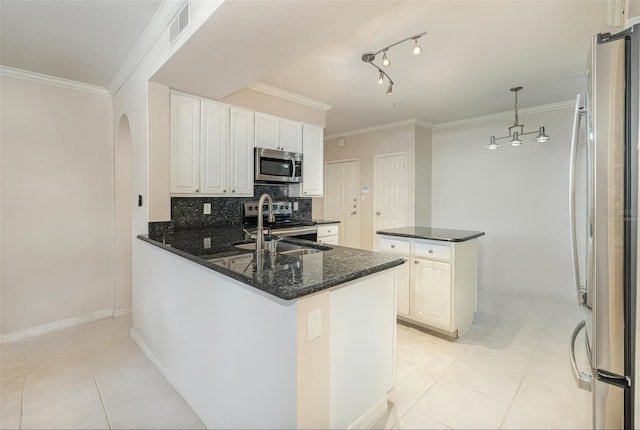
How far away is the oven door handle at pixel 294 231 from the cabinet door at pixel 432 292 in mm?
1184

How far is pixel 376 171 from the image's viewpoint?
17.7 ft

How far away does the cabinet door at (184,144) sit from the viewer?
8.77 feet

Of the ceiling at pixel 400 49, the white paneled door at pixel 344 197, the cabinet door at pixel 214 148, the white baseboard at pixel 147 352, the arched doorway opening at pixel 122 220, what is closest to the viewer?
the ceiling at pixel 400 49

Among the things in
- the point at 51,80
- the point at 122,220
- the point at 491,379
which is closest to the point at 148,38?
the point at 51,80

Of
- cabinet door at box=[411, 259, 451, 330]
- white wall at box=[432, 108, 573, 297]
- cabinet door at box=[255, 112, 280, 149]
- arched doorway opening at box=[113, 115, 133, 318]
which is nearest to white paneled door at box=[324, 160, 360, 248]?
white wall at box=[432, 108, 573, 297]

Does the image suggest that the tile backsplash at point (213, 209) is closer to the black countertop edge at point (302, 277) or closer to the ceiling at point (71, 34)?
the black countertop edge at point (302, 277)

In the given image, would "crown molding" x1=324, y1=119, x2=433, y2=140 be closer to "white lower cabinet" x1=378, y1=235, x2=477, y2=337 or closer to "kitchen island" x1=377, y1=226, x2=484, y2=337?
"kitchen island" x1=377, y1=226, x2=484, y2=337

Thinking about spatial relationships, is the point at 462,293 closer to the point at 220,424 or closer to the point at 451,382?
the point at 451,382

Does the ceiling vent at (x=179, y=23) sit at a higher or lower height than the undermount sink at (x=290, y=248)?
higher

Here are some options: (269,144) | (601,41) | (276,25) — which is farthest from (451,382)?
(269,144)

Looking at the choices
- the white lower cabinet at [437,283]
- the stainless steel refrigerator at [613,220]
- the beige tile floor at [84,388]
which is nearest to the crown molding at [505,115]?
the white lower cabinet at [437,283]

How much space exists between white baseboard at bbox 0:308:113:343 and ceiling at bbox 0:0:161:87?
98.9 inches

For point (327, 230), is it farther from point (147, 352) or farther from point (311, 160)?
point (147, 352)

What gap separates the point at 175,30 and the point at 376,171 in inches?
158
